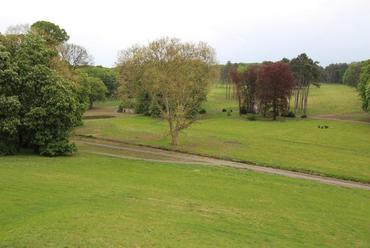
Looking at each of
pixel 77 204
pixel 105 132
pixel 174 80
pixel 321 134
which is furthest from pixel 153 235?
pixel 321 134

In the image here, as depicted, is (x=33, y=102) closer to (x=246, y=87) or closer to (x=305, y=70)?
(x=246, y=87)

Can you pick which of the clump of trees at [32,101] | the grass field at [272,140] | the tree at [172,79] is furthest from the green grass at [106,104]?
the clump of trees at [32,101]

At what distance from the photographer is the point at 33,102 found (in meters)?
40.7

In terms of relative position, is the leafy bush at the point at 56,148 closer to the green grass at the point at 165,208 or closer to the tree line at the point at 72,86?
the tree line at the point at 72,86

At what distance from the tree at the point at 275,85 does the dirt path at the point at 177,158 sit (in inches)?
1702

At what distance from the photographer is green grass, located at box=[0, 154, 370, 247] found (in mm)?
16594

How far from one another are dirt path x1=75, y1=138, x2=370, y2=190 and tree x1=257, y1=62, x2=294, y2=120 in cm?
4324

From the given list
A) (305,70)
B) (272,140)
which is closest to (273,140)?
(272,140)

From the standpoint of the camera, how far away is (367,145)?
5881cm

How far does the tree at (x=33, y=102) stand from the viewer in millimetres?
39188

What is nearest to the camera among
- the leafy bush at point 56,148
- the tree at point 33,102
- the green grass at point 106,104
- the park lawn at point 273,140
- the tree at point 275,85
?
the tree at point 33,102

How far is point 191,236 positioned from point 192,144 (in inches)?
1542

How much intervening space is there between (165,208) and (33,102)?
2350cm

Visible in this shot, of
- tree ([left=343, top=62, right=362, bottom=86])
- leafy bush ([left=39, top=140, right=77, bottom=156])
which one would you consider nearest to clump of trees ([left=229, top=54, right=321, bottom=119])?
tree ([left=343, top=62, right=362, bottom=86])
